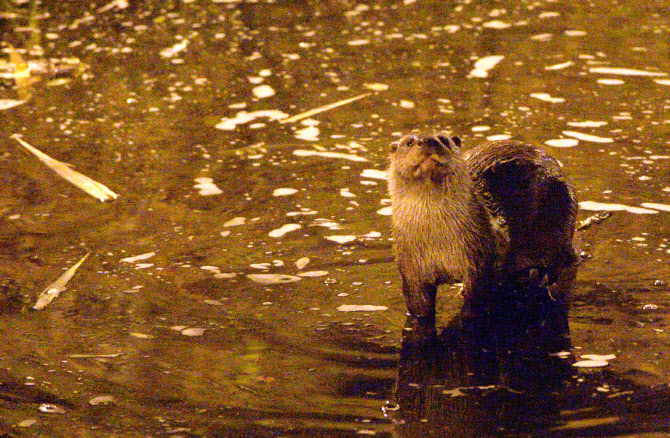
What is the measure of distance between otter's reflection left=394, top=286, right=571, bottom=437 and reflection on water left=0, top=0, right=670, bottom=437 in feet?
0.04

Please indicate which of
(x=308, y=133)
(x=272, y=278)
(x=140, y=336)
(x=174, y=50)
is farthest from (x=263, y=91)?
(x=140, y=336)

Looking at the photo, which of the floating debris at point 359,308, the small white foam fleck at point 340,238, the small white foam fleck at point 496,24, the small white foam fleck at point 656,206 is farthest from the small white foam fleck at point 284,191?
the small white foam fleck at point 496,24

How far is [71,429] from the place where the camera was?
284cm

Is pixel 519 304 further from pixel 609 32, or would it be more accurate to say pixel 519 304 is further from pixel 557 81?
pixel 609 32

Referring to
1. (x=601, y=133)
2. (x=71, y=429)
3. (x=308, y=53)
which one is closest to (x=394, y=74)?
(x=308, y=53)

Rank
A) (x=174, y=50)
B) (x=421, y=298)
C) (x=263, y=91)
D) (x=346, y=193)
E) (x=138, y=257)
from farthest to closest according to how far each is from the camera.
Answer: (x=174, y=50) → (x=263, y=91) → (x=346, y=193) → (x=138, y=257) → (x=421, y=298)

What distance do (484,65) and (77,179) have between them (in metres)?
2.73

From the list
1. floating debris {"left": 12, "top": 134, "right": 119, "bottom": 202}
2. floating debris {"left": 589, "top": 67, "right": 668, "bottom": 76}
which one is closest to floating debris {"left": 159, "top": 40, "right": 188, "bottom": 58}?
floating debris {"left": 12, "top": 134, "right": 119, "bottom": 202}

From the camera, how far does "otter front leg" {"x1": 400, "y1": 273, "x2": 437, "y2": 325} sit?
11.3 feet

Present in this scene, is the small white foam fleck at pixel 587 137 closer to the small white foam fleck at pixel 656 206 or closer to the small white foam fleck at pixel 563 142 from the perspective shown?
the small white foam fleck at pixel 563 142

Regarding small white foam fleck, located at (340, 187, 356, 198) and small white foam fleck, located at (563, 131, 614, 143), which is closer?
small white foam fleck, located at (340, 187, 356, 198)

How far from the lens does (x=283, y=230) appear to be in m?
4.38

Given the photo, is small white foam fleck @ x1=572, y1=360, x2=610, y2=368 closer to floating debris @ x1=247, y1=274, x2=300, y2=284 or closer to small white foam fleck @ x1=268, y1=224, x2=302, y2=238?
floating debris @ x1=247, y1=274, x2=300, y2=284

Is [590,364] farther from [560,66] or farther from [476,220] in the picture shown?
[560,66]
